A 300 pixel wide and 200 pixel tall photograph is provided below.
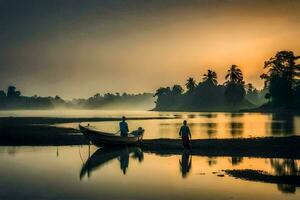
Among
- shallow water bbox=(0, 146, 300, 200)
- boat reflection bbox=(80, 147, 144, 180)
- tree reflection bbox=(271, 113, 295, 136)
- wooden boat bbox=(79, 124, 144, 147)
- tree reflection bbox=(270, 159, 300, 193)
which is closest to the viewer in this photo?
shallow water bbox=(0, 146, 300, 200)

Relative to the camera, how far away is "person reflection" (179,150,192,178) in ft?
78.1

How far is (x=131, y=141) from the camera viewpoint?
37.5 metres

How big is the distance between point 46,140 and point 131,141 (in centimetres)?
1234

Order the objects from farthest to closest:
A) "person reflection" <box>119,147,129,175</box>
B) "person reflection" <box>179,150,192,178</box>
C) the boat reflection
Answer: "person reflection" <box>119,147,129,175</box> < the boat reflection < "person reflection" <box>179,150,192,178</box>

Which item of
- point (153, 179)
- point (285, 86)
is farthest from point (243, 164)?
point (285, 86)

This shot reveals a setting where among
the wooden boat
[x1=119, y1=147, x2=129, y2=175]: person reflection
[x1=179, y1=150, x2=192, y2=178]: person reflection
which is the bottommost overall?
[x1=119, y1=147, x2=129, y2=175]: person reflection

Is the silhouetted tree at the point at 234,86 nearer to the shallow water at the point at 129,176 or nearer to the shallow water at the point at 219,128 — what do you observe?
the shallow water at the point at 219,128

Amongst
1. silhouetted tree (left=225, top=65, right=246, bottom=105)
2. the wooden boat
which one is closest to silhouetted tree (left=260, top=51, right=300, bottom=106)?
silhouetted tree (left=225, top=65, right=246, bottom=105)

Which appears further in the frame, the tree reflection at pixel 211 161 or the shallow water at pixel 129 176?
the tree reflection at pixel 211 161

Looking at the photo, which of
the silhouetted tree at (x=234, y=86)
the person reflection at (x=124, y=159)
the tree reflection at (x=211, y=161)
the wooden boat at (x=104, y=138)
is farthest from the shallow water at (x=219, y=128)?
the silhouetted tree at (x=234, y=86)

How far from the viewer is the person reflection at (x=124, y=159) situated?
26.4 meters

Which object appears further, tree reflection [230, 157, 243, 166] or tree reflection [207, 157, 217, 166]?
tree reflection [230, 157, 243, 166]

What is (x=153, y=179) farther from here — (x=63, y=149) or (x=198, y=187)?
(x=63, y=149)

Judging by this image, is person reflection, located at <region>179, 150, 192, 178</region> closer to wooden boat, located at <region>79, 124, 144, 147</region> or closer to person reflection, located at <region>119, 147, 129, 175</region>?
person reflection, located at <region>119, 147, 129, 175</region>
